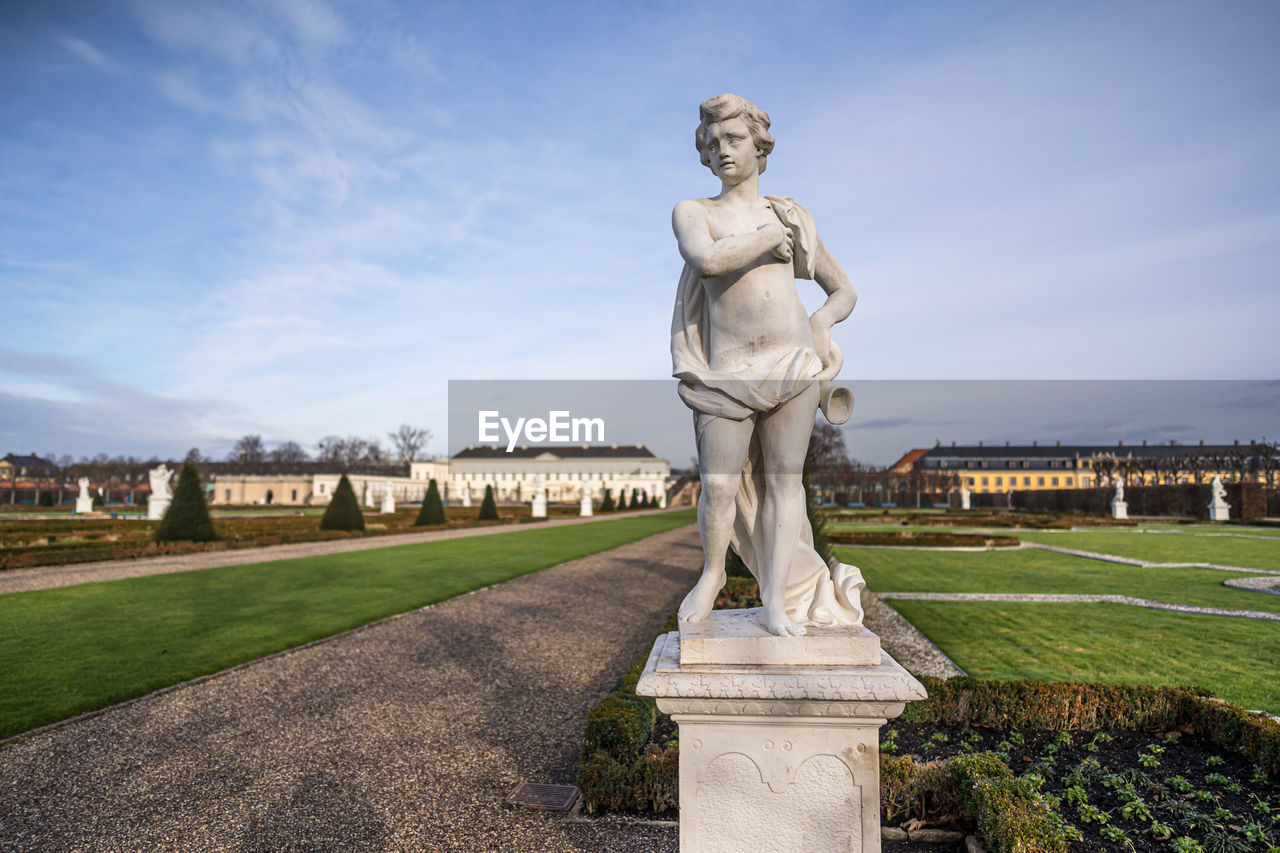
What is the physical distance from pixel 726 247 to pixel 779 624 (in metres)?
1.50

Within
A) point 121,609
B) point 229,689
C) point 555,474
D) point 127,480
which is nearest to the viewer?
point 229,689

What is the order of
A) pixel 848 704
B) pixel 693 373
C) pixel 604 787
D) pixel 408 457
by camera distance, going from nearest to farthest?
pixel 848 704 → pixel 693 373 → pixel 604 787 → pixel 408 457

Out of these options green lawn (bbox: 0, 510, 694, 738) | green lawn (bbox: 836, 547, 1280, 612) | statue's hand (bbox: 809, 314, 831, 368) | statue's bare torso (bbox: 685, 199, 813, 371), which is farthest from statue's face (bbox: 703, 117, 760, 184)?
green lawn (bbox: 836, 547, 1280, 612)

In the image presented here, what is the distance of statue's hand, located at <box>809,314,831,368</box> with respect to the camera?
3.02 m

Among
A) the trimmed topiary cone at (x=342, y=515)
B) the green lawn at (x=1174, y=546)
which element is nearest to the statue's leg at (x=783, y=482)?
the green lawn at (x=1174, y=546)

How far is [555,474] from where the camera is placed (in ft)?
319

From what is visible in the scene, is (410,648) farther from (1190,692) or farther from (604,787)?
(1190,692)

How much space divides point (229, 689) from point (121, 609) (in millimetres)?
4911

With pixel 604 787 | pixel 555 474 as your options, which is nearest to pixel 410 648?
pixel 604 787

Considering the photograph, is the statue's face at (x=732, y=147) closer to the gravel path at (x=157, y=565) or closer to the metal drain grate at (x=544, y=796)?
the metal drain grate at (x=544, y=796)

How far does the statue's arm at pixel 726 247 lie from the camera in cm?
269

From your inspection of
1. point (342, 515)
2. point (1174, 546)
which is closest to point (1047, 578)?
point (1174, 546)

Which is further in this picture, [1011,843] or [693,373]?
[1011,843]

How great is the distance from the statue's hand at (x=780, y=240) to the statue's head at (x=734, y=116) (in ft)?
1.39
